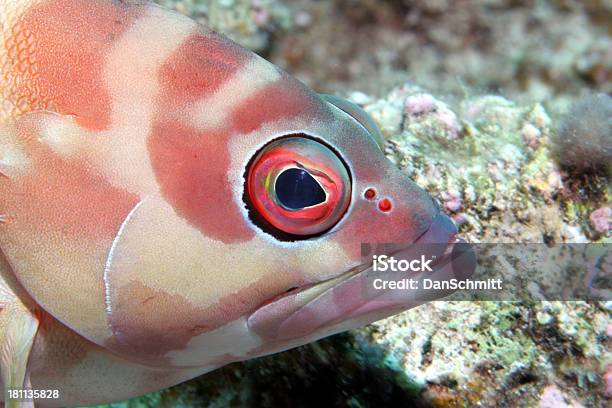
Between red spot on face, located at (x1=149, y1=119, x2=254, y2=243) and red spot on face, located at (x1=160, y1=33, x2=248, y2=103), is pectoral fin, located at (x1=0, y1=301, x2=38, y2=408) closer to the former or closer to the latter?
red spot on face, located at (x1=149, y1=119, x2=254, y2=243)

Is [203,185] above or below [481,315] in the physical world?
below

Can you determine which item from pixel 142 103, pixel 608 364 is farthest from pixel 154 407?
pixel 608 364

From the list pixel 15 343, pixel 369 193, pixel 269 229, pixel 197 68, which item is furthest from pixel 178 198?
pixel 15 343

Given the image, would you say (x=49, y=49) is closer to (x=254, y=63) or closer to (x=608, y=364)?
(x=254, y=63)

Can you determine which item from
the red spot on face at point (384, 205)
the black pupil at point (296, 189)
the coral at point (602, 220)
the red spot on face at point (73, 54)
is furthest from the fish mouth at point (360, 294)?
the coral at point (602, 220)

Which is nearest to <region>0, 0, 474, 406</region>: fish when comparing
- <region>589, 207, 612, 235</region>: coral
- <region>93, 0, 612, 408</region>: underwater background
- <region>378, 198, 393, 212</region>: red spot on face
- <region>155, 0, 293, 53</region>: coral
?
<region>378, 198, 393, 212</region>: red spot on face

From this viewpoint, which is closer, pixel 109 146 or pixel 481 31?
pixel 109 146

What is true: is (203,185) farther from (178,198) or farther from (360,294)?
(360,294)

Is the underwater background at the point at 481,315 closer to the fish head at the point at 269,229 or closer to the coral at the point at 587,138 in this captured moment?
the coral at the point at 587,138
